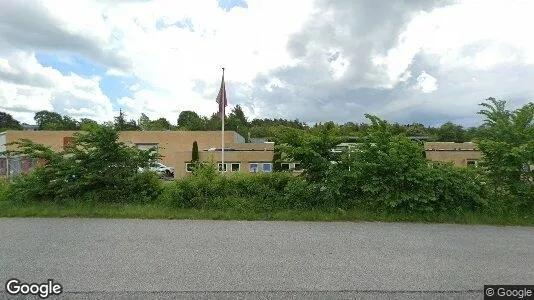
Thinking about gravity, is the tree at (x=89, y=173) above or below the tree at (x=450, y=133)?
below

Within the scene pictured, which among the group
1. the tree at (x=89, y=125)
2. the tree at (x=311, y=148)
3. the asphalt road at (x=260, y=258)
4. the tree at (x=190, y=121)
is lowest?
the asphalt road at (x=260, y=258)

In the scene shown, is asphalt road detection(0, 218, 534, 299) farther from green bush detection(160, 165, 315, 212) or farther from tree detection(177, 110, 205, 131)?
tree detection(177, 110, 205, 131)

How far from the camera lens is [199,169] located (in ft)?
35.1

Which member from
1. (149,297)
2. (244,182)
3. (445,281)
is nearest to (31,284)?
(149,297)

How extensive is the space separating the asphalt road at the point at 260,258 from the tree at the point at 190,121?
265 ft

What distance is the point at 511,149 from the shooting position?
9469mm

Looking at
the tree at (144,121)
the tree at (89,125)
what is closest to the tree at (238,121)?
the tree at (144,121)

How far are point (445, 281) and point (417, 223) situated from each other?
4.02 m

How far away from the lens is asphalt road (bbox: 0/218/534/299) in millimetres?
4527

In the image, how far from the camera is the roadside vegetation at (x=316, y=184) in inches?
358

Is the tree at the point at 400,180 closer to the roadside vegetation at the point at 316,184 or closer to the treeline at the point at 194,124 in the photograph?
the roadside vegetation at the point at 316,184

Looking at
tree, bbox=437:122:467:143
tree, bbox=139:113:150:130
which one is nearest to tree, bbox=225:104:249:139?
tree, bbox=139:113:150:130

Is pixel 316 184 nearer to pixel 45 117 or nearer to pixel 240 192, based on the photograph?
pixel 240 192

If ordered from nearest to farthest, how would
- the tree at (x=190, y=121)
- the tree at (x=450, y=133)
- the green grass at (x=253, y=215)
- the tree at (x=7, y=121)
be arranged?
the green grass at (x=253, y=215)
the tree at (x=450, y=133)
the tree at (x=190, y=121)
the tree at (x=7, y=121)
